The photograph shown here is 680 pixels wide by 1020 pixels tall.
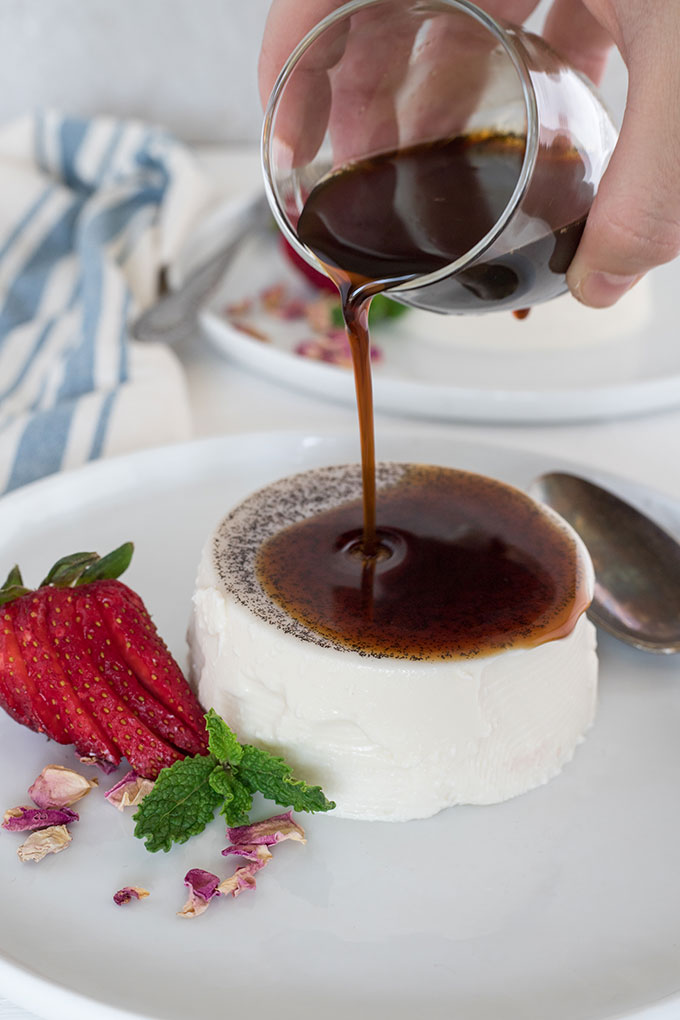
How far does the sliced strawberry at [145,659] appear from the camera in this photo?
1.43 metres

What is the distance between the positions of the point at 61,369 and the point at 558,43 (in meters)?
1.17

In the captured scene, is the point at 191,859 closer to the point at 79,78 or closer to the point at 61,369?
the point at 61,369

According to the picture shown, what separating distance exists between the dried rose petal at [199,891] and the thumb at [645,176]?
86cm

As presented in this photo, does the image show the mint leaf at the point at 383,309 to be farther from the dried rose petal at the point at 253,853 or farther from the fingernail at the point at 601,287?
the dried rose petal at the point at 253,853

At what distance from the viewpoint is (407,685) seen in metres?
1.38

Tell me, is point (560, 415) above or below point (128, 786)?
below

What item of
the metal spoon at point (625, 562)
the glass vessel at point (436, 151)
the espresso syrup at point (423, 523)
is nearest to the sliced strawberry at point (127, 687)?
the espresso syrup at point (423, 523)

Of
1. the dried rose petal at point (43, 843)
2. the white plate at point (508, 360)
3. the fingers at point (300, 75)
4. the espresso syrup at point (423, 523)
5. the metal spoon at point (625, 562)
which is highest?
the fingers at point (300, 75)

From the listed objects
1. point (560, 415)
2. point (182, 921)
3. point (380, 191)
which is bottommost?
point (560, 415)

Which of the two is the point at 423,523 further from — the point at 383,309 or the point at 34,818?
the point at 383,309

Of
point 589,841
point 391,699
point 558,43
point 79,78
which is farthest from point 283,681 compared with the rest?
point 79,78

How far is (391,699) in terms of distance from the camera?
139 cm

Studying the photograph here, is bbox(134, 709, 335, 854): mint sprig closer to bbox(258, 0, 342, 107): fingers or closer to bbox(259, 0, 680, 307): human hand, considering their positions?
bbox(259, 0, 680, 307): human hand

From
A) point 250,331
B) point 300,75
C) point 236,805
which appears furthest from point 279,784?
point 250,331
